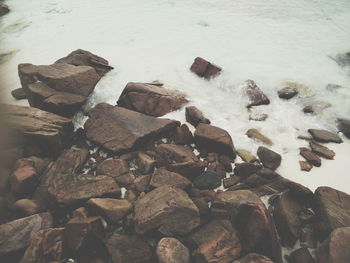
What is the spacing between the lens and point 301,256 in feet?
5.24

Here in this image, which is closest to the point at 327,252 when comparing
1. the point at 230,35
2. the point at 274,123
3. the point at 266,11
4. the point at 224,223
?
the point at 224,223

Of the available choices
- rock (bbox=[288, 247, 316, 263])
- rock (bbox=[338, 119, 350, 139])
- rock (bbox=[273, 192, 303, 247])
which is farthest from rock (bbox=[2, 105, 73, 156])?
rock (bbox=[338, 119, 350, 139])

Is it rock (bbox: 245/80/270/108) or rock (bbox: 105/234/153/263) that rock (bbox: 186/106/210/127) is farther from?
rock (bbox: 105/234/153/263)

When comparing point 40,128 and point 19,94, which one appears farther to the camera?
point 19,94

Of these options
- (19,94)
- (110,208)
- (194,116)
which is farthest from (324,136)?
(19,94)

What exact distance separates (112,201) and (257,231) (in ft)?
3.10

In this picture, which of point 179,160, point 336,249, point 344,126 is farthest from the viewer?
point 344,126

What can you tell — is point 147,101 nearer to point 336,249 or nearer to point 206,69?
Result: point 206,69

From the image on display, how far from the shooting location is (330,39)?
14.3 feet

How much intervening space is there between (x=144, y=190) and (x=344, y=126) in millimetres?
2050

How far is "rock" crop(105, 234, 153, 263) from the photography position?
5.09ft

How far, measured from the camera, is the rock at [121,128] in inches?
91.5

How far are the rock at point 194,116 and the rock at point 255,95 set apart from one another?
61 centimetres

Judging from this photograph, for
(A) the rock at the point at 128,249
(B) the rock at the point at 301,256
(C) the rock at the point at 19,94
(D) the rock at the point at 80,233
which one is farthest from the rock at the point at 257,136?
(C) the rock at the point at 19,94
